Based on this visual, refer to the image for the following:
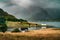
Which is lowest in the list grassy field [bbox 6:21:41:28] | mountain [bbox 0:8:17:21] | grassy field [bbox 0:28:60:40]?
grassy field [bbox 0:28:60:40]

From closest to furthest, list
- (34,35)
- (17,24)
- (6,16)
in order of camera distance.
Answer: (34,35) < (17,24) < (6,16)

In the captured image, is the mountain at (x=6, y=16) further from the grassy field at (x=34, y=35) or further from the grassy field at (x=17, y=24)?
the grassy field at (x=34, y=35)

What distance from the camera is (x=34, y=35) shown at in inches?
180

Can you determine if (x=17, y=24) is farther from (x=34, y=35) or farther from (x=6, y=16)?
(x=34, y=35)

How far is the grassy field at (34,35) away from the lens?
4.41 m

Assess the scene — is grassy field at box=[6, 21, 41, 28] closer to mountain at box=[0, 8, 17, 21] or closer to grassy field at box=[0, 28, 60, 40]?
mountain at box=[0, 8, 17, 21]

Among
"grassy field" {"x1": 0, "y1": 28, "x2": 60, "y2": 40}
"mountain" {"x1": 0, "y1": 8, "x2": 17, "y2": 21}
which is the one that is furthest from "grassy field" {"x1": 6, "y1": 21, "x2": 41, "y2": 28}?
"grassy field" {"x1": 0, "y1": 28, "x2": 60, "y2": 40}

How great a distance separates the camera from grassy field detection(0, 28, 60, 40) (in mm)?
4413

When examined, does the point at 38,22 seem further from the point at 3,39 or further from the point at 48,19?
the point at 3,39

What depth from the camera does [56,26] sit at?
5086 millimetres

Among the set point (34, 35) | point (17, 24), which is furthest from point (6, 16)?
point (34, 35)

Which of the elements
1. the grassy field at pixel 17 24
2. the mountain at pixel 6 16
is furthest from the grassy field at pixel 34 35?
the mountain at pixel 6 16

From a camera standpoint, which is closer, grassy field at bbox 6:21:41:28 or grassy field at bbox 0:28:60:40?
grassy field at bbox 0:28:60:40

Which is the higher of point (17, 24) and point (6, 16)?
point (6, 16)
